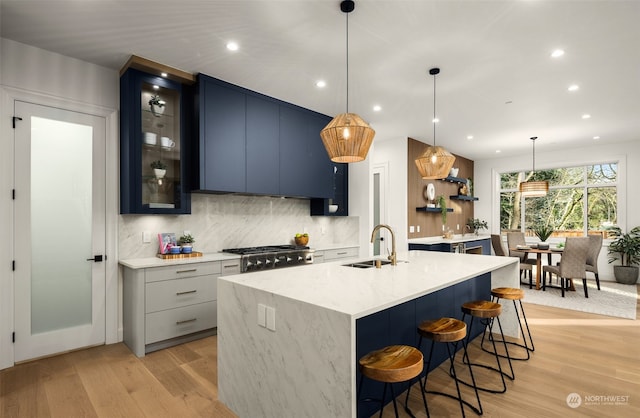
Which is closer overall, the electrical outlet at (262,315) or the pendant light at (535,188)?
the electrical outlet at (262,315)

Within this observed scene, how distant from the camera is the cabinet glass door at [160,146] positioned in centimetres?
339

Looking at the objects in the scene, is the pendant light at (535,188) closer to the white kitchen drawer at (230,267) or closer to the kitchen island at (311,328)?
the kitchen island at (311,328)

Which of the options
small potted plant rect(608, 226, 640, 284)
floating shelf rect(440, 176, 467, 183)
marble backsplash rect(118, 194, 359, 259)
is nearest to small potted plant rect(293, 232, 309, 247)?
marble backsplash rect(118, 194, 359, 259)

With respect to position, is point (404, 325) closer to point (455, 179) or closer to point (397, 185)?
point (397, 185)

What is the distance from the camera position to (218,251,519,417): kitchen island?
4.86 feet

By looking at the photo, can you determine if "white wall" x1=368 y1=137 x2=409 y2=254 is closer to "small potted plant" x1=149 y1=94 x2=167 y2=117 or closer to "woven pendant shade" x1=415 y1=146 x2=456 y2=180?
"woven pendant shade" x1=415 y1=146 x2=456 y2=180

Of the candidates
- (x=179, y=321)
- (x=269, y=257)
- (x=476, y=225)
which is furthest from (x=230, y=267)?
(x=476, y=225)

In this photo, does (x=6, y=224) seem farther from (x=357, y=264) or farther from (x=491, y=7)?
(x=491, y=7)

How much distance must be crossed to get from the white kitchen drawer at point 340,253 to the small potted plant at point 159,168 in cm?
231

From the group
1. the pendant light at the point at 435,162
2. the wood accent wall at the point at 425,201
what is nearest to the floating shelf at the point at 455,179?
the wood accent wall at the point at 425,201

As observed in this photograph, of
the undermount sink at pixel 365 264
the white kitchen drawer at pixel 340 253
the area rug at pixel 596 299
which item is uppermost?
the undermount sink at pixel 365 264

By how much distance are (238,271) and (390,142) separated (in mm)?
3956

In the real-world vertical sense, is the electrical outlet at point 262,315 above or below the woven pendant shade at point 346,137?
below

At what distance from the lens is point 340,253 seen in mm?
4980
